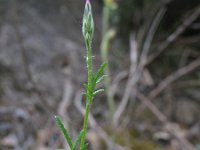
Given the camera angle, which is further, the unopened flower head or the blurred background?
the blurred background

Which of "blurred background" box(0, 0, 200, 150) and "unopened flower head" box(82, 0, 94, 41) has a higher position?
"unopened flower head" box(82, 0, 94, 41)

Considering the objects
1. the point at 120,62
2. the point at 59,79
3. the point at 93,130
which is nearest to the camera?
the point at 93,130

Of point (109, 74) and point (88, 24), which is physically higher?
point (88, 24)

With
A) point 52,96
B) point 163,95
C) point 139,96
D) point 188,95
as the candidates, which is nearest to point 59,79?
point 52,96

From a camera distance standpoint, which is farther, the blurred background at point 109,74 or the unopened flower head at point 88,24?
the blurred background at point 109,74

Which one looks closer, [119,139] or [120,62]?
[119,139]

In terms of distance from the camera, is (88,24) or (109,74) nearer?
(88,24)

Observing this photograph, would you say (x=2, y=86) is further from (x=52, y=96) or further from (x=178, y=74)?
(x=178, y=74)

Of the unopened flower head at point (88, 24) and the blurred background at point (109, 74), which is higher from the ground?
the unopened flower head at point (88, 24)
